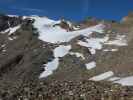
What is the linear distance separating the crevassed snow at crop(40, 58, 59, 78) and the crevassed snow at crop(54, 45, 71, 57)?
8.67ft

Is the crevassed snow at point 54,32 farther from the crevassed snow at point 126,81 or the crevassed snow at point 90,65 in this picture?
the crevassed snow at point 126,81

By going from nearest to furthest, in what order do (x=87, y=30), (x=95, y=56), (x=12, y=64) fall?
(x=95, y=56), (x=12, y=64), (x=87, y=30)

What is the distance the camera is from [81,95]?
56500mm

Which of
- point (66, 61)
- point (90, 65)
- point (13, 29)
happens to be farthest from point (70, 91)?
point (13, 29)

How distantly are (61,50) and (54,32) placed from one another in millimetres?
26430

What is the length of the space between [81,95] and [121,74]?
1447 centimetres

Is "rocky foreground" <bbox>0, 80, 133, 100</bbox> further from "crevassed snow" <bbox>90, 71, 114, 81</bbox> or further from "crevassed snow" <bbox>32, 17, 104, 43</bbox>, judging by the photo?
"crevassed snow" <bbox>32, 17, 104, 43</bbox>

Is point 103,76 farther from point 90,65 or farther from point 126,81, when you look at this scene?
point 90,65

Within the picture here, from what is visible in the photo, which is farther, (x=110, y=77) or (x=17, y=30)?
(x=17, y=30)

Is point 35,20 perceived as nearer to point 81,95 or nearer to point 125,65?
point 125,65

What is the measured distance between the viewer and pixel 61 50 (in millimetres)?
90062

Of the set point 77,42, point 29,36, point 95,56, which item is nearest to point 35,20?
point 29,36

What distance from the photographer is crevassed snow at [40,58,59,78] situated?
3077 inches

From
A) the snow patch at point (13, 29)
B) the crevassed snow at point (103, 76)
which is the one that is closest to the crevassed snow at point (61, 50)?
the crevassed snow at point (103, 76)
